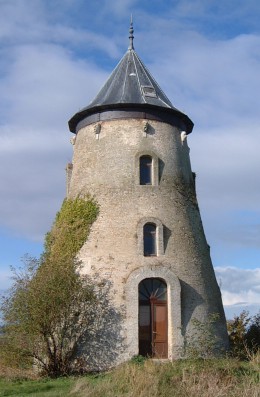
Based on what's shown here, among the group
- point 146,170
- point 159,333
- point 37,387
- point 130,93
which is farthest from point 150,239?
point 37,387

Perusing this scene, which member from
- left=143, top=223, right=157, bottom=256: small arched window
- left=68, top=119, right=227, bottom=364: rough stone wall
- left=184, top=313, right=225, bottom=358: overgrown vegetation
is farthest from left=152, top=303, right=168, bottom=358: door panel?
left=143, top=223, right=157, bottom=256: small arched window

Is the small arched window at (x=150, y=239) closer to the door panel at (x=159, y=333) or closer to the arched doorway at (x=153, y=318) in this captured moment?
the arched doorway at (x=153, y=318)

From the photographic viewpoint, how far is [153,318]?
22.1 metres

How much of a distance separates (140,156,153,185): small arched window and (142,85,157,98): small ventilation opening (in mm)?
3000

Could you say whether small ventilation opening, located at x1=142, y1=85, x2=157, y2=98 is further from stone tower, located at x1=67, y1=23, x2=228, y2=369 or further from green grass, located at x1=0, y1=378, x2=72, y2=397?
green grass, located at x1=0, y1=378, x2=72, y2=397

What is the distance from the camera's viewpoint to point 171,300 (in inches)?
866

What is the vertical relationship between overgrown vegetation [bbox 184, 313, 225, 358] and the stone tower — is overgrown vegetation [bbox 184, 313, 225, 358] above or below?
below

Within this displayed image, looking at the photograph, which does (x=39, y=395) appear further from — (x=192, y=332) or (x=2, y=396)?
(x=192, y=332)

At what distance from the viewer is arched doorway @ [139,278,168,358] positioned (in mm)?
21891

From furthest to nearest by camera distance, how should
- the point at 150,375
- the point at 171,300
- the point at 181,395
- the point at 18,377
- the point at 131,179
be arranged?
the point at 131,179 → the point at 171,300 → the point at 18,377 → the point at 150,375 → the point at 181,395

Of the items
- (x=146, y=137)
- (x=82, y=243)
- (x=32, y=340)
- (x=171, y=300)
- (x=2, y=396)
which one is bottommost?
(x=2, y=396)

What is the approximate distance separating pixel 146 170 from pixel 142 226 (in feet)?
8.46

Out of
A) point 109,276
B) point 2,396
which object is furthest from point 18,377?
point 109,276

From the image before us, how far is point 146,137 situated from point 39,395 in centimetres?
1178
